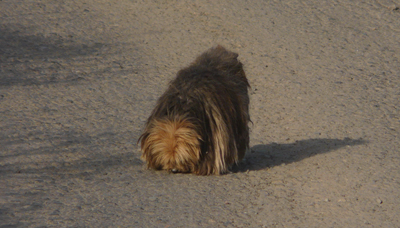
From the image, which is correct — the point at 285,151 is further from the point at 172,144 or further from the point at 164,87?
the point at 164,87

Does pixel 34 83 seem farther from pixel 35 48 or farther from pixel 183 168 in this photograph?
pixel 183 168

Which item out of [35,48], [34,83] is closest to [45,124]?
[34,83]

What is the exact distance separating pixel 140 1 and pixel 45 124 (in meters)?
4.60

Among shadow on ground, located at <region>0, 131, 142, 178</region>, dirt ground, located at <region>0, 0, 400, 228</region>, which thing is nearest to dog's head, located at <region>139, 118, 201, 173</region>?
dirt ground, located at <region>0, 0, 400, 228</region>

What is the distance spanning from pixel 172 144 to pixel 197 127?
262 millimetres

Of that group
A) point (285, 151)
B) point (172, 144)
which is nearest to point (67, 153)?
point (172, 144)

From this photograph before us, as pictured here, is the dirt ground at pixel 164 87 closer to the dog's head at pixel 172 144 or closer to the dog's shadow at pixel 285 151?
the dog's shadow at pixel 285 151

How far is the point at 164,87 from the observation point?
722 cm

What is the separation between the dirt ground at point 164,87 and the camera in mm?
4164

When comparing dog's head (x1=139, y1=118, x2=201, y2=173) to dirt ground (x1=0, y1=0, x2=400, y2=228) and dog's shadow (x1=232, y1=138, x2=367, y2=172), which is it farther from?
dog's shadow (x1=232, y1=138, x2=367, y2=172)

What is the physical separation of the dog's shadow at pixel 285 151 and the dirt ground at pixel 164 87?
0.07 ft

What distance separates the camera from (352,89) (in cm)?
714

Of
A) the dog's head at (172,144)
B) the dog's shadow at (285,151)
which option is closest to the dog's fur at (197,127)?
the dog's head at (172,144)

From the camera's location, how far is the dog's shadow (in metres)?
5.28
